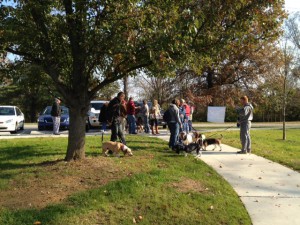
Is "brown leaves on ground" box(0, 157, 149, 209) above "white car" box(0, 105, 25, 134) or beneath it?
beneath

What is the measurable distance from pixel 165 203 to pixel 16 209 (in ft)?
8.00

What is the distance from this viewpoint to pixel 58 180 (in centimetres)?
772

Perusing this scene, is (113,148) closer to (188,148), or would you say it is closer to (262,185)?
(188,148)

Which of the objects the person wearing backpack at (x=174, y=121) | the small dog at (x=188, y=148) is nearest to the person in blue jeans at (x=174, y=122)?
the person wearing backpack at (x=174, y=121)

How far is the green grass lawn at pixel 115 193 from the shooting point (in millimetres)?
6371

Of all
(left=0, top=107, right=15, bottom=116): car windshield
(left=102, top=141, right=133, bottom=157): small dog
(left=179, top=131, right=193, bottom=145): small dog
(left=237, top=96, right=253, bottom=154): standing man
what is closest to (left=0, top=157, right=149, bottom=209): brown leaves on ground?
(left=102, top=141, right=133, bottom=157): small dog

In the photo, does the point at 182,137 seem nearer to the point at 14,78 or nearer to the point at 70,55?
the point at 70,55

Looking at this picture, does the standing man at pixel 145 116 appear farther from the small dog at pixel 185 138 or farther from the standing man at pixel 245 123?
the standing man at pixel 245 123

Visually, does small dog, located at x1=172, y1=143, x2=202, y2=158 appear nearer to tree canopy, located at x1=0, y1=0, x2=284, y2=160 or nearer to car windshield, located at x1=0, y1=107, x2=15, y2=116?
tree canopy, located at x1=0, y1=0, x2=284, y2=160

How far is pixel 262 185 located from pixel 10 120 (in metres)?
14.9

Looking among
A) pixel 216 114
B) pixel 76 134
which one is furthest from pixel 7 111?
pixel 216 114

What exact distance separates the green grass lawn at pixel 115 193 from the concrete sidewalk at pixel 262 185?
0.92 feet

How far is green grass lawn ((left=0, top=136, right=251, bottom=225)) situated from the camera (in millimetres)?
6371

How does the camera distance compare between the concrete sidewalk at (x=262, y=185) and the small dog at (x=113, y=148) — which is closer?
the concrete sidewalk at (x=262, y=185)
